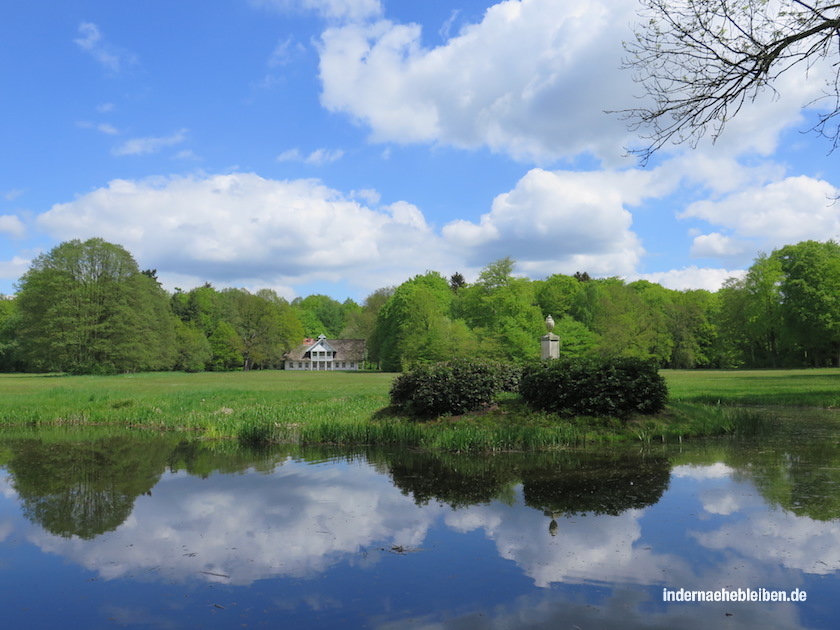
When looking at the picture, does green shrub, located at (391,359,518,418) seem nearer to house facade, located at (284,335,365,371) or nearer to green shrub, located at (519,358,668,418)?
green shrub, located at (519,358,668,418)

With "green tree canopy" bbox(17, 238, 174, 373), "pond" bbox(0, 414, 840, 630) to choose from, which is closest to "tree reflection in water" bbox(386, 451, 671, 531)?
"pond" bbox(0, 414, 840, 630)

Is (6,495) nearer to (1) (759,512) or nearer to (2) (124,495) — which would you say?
(2) (124,495)

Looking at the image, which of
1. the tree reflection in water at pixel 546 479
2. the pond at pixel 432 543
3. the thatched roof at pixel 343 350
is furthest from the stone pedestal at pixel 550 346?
the thatched roof at pixel 343 350

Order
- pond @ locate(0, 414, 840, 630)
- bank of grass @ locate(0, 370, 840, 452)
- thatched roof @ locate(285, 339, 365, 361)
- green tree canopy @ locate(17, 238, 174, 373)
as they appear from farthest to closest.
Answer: thatched roof @ locate(285, 339, 365, 361) → green tree canopy @ locate(17, 238, 174, 373) → bank of grass @ locate(0, 370, 840, 452) → pond @ locate(0, 414, 840, 630)

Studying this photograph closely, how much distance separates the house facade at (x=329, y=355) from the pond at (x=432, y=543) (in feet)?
329

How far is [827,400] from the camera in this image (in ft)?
74.4

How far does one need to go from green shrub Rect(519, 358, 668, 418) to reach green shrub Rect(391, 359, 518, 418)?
1328 mm

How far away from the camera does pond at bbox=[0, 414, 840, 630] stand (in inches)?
201

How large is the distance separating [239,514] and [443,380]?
8.75m

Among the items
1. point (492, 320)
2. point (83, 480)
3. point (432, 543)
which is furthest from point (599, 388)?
point (492, 320)

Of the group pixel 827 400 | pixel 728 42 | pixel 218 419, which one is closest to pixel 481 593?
pixel 728 42

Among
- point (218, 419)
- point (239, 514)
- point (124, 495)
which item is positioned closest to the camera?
point (239, 514)

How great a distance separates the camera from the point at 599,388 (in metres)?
15.3

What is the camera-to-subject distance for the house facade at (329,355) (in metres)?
112
